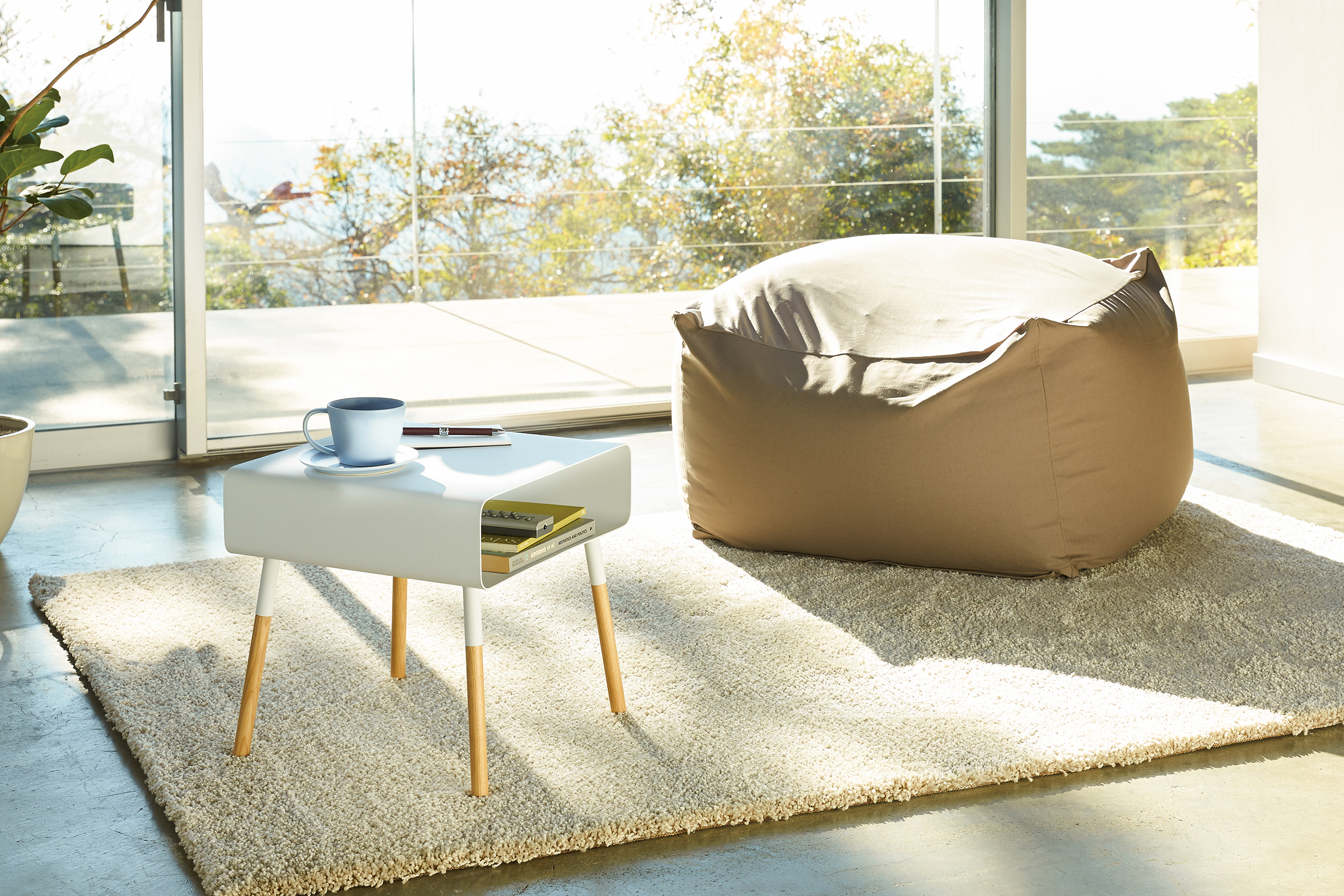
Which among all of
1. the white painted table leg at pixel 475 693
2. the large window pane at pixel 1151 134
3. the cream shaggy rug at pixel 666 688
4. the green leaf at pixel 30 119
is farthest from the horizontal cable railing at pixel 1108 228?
the white painted table leg at pixel 475 693

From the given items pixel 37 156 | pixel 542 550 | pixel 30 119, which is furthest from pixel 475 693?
pixel 30 119

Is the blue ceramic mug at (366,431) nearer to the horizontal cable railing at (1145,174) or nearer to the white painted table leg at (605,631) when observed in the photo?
the white painted table leg at (605,631)

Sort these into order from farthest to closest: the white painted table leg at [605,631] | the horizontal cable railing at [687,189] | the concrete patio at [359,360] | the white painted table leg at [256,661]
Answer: the horizontal cable railing at [687,189] < the concrete patio at [359,360] < the white painted table leg at [605,631] < the white painted table leg at [256,661]

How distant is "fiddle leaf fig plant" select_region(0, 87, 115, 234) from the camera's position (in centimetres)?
318

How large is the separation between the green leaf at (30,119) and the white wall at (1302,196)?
13.8 ft

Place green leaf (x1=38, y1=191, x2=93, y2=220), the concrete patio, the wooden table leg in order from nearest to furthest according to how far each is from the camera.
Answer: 1. the wooden table leg
2. green leaf (x1=38, y1=191, x2=93, y2=220)
3. the concrete patio

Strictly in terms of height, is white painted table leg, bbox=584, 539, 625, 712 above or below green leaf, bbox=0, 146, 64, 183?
below

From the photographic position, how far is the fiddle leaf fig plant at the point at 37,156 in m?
3.18

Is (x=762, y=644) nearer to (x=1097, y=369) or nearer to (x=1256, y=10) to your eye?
(x=1097, y=369)

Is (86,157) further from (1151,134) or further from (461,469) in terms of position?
(1151,134)

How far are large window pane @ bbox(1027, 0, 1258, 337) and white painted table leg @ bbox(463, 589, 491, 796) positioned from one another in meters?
4.19

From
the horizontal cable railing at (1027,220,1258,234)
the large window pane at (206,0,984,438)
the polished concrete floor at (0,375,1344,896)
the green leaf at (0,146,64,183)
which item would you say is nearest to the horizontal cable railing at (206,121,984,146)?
the large window pane at (206,0,984,438)

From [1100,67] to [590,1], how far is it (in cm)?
216

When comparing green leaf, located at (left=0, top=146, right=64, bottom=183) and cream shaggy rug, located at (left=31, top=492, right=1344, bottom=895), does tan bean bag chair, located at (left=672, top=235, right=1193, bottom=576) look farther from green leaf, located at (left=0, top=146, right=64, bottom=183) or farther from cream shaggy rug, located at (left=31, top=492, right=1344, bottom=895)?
green leaf, located at (left=0, top=146, right=64, bottom=183)
